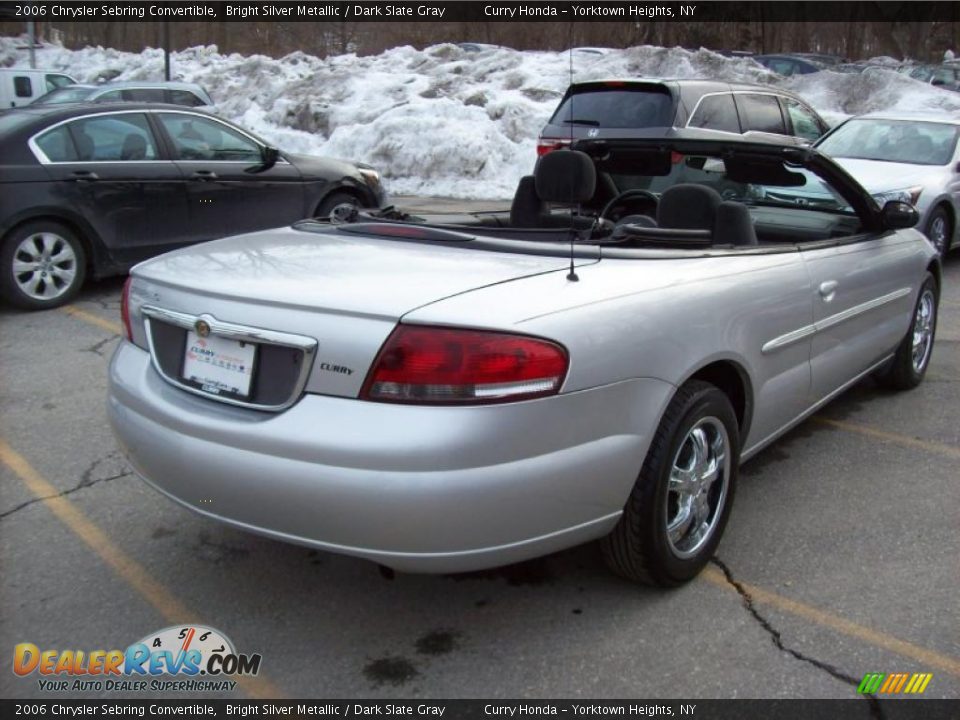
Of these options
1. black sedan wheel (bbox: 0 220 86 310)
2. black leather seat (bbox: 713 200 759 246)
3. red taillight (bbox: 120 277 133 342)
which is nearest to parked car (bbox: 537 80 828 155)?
black sedan wheel (bbox: 0 220 86 310)

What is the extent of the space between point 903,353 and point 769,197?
120 cm

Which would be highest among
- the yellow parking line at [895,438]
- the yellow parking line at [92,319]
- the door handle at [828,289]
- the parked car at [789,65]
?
the parked car at [789,65]

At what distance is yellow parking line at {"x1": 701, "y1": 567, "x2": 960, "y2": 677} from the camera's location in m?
2.66

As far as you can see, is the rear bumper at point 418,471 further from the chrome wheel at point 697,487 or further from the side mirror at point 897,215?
the side mirror at point 897,215

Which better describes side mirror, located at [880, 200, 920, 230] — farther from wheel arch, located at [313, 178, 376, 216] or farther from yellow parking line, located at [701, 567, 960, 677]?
wheel arch, located at [313, 178, 376, 216]

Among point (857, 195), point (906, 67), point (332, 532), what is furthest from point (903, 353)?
point (906, 67)

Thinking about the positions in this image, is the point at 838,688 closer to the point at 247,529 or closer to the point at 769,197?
the point at 247,529

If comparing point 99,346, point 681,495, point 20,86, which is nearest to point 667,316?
point 681,495

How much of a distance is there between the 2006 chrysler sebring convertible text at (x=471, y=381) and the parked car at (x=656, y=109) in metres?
5.51

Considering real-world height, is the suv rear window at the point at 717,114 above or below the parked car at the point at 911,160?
above

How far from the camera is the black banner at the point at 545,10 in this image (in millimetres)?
30922

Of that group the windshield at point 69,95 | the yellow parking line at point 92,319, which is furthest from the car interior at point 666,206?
the windshield at point 69,95

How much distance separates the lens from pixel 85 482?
3.90 m

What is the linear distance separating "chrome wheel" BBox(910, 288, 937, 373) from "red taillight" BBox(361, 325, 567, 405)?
11.4ft
